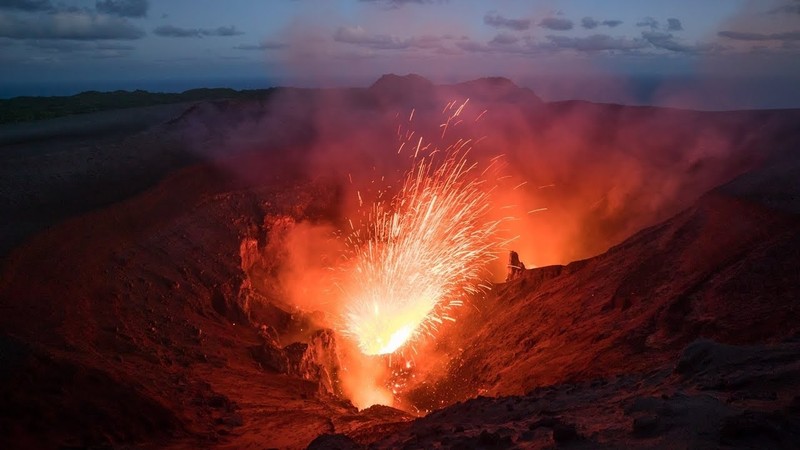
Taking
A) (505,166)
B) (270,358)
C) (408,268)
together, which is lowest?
(270,358)

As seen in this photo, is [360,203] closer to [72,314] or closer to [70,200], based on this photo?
[70,200]

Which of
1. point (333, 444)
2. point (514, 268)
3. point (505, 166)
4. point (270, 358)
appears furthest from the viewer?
point (505, 166)

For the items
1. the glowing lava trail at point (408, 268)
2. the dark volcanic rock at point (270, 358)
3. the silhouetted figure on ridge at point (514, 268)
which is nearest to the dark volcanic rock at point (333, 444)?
the dark volcanic rock at point (270, 358)

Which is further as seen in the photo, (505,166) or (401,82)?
(401,82)

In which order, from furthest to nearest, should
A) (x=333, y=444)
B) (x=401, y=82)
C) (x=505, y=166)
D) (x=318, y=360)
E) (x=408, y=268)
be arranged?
(x=401, y=82) → (x=505, y=166) → (x=408, y=268) → (x=318, y=360) → (x=333, y=444)

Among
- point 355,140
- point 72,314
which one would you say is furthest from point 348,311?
point 355,140

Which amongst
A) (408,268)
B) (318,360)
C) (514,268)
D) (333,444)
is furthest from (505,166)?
(333,444)

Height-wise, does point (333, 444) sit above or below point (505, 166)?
below

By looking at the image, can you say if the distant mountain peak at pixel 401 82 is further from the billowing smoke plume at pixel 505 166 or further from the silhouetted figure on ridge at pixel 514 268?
the silhouetted figure on ridge at pixel 514 268

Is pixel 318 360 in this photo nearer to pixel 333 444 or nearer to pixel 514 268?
pixel 514 268
